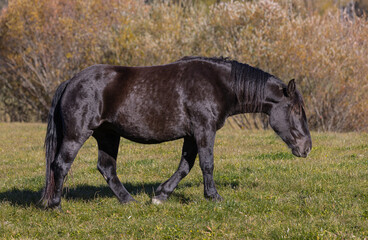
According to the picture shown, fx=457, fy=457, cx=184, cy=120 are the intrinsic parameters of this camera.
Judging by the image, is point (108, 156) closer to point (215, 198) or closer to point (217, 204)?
point (215, 198)

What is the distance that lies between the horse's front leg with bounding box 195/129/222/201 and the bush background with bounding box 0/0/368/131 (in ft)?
48.3

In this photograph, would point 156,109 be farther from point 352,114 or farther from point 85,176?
point 352,114

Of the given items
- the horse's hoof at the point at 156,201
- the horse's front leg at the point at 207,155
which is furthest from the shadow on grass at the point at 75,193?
the horse's front leg at the point at 207,155

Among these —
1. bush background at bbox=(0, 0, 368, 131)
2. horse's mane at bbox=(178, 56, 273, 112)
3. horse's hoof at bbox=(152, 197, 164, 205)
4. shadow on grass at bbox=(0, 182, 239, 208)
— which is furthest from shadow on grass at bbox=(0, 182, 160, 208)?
bush background at bbox=(0, 0, 368, 131)

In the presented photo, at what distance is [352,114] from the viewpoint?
2152 cm

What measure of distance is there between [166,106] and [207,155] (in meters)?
0.96

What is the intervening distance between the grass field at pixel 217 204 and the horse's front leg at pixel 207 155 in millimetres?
216

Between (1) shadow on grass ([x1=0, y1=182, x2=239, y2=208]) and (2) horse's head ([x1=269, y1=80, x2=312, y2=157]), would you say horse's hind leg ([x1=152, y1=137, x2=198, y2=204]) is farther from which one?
(2) horse's head ([x1=269, y1=80, x2=312, y2=157])

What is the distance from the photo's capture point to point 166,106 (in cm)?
692

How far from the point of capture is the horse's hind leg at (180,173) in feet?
23.9

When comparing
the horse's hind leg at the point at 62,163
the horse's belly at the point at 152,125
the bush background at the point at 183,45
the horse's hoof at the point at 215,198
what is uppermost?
the horse's belly at the point at 152,125

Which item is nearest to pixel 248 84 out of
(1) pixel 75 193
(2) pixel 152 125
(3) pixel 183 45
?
(2) pixel 152 125

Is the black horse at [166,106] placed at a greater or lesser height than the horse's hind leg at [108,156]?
greater

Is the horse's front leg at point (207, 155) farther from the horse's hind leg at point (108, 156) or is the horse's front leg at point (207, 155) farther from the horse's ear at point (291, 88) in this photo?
the horse's hind leg at point (108, 156)
